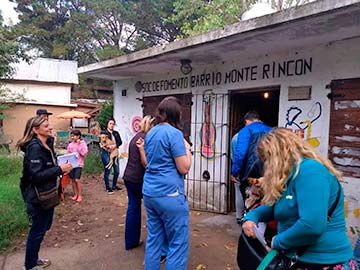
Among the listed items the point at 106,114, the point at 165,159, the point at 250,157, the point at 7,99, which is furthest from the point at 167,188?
the point at 7,99

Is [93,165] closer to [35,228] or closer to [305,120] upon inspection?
[35,228]

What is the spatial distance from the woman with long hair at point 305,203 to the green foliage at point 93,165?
346 inches

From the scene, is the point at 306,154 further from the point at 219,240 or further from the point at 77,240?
A: the point at 77,240

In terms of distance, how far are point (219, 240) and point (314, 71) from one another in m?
2.61

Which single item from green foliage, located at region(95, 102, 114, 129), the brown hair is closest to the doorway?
the brown hair

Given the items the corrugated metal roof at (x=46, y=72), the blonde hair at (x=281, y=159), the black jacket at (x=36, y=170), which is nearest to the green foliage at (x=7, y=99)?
the corrugated metal roof at (x=46, y=72)

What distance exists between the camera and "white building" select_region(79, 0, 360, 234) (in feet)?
12.7

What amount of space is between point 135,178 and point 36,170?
109 centimetres

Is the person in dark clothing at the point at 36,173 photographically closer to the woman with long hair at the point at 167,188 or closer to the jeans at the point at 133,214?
the jeans at the point at 133,214

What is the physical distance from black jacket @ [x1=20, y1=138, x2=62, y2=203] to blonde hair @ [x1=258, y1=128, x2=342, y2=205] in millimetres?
2227

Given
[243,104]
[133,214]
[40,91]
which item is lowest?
[133,214]

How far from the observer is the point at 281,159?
179 centimetres

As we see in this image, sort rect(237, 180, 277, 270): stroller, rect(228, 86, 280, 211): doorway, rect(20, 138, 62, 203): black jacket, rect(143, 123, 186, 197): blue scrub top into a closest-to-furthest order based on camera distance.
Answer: rect(237, 180, 277, 270): stroller < rect(143, 123, 186, 197): blue scrub top < rect(20, 138, 62, 203): black jacket < rect(228, 86, 280, 211): doorway

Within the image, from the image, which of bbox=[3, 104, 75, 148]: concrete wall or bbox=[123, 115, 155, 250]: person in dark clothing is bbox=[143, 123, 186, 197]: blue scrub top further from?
bbox=[3, 104, 75, 148]: concrete wall
